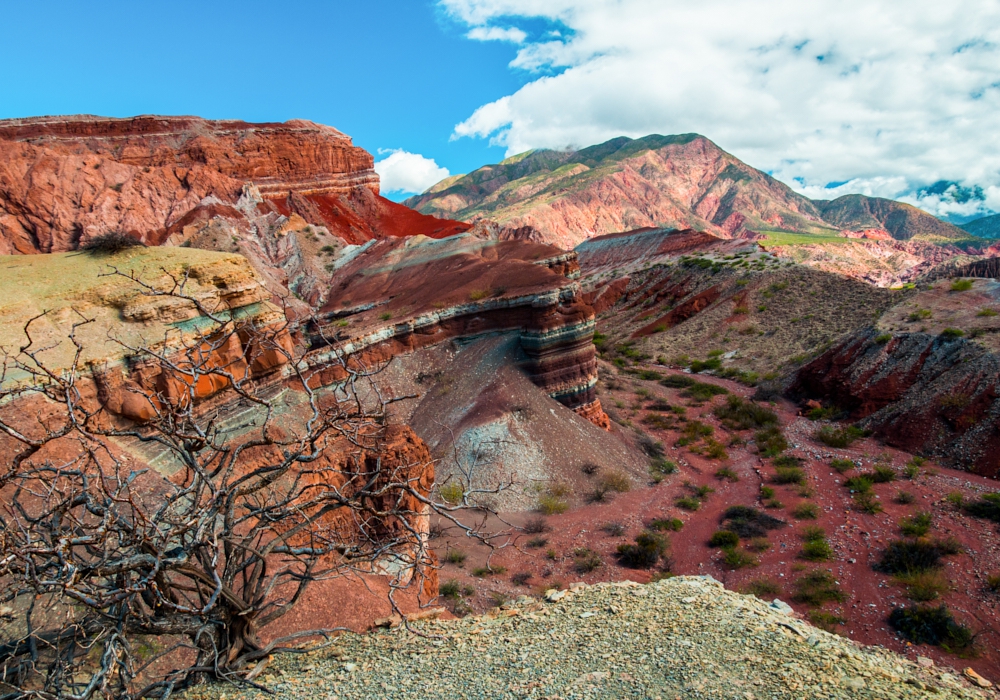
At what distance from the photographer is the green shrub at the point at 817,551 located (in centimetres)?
1193

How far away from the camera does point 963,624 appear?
9.27m

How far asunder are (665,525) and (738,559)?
2.25 metres

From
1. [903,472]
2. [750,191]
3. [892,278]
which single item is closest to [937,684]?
[903,472]

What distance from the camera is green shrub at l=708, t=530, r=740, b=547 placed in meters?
13.1

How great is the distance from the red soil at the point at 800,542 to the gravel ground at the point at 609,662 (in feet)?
8.30

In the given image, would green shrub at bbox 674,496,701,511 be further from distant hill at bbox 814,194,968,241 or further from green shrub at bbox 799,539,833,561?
distant hill at bbox 814,194,968,241

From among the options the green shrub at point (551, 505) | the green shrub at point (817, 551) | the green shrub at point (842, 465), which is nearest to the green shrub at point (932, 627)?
the green shrub at point (817, 551)

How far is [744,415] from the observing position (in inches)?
881

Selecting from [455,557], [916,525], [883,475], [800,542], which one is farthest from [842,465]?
[455,557]

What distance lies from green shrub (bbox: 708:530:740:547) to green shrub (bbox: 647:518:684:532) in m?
1.03


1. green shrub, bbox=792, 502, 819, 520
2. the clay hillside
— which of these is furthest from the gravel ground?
green shrub, bbox=792, 502, 819, 520

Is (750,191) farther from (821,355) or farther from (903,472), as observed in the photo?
(903,472)

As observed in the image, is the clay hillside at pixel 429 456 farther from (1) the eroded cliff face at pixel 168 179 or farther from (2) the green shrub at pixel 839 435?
(1) the eroded cliff face at pixel 168 179

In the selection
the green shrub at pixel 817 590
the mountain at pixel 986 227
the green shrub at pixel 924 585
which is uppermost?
the mountain at pixel 986 227
